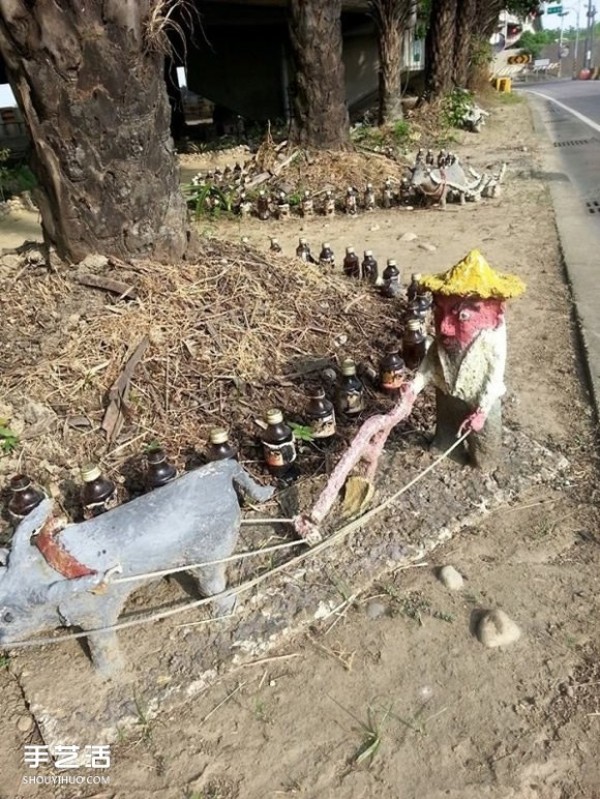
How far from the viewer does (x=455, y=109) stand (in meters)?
14.4

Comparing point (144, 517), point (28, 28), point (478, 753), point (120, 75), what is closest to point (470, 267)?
point (144, 517)

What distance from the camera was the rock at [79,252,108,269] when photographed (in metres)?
3.55

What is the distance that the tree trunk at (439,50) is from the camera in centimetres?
1513

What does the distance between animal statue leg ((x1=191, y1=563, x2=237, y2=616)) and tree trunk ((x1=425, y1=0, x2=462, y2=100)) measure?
16.2 meters

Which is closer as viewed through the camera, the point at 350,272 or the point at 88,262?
the point at 88,262

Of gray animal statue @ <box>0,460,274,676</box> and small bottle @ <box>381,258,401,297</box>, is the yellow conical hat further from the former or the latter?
small bottle @ <box>381,258,401,297</box>

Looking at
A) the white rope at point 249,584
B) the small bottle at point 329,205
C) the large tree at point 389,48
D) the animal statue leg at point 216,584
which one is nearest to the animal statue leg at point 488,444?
the white rope at point 249,584

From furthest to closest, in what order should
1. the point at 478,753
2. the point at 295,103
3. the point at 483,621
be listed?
the point at 295,103
the point at 483,621
the point at 478,753

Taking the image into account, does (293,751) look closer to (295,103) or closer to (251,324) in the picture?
(251,324)

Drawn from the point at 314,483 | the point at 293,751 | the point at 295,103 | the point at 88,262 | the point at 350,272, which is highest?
the point at 295,103

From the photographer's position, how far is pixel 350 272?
5.01 metres

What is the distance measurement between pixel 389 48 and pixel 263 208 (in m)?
6.85

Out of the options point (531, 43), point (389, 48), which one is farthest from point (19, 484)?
point (531, 43)

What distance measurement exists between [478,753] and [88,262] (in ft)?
10.1
